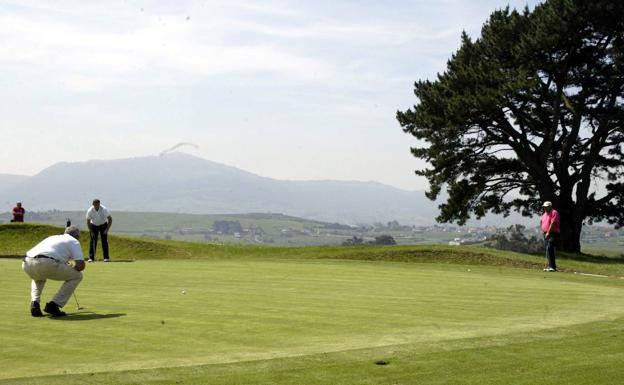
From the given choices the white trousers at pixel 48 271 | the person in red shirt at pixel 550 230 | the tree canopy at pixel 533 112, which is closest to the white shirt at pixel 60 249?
the white trousers at pixel 48 271

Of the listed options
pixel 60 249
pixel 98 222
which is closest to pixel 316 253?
pixel 98 222

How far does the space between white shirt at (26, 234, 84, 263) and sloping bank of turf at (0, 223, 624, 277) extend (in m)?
21.0

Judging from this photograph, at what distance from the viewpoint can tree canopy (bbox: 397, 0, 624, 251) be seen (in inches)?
1845

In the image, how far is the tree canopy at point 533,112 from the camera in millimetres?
46875

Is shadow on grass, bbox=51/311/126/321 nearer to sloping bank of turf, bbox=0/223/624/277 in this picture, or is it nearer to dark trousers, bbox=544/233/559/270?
dark trousers, bbox=544/233/559/270

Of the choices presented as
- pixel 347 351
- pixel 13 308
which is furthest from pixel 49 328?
pixel 347 351

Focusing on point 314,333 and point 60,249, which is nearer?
point 314,333

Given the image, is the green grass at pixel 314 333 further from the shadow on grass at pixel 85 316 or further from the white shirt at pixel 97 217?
the white shirt at pixel 97 217

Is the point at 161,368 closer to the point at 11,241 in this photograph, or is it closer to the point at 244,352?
the point at 244,352

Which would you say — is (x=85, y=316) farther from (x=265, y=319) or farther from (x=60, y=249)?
(x=265, y=319)

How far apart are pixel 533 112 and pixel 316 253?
2106 cm

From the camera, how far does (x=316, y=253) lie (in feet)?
127

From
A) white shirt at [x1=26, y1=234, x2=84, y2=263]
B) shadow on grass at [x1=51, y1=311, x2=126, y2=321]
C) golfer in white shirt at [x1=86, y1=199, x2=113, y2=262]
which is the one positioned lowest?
shadow on grass at [x1=51, y1=311, x2=126, y2=321]

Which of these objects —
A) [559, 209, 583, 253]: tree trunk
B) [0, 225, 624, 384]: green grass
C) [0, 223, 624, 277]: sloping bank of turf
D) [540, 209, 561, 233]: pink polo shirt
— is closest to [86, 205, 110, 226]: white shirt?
[0, 223, 624, 277]: sloping bank of turf
